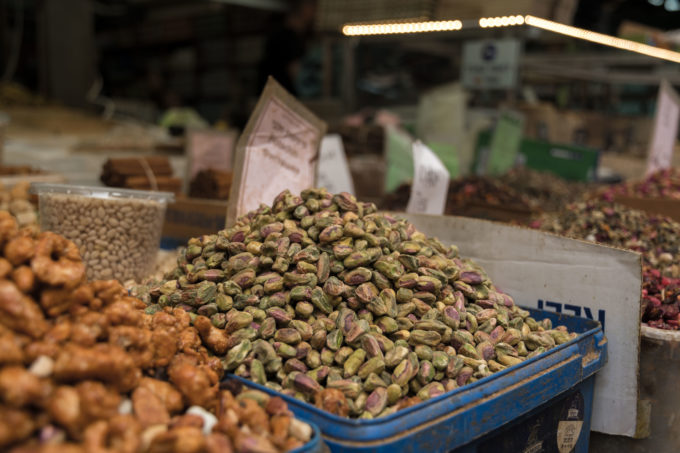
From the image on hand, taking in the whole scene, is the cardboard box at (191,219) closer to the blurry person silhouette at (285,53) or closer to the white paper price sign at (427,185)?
the white paper price sign at (427,185)

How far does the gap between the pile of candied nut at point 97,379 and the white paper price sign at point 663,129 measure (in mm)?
2803

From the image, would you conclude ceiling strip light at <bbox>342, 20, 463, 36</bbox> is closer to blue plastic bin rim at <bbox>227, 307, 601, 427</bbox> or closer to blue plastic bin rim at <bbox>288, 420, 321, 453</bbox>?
blue plastic bin rim at <bbox>227, 307, 601, 427</bbox>

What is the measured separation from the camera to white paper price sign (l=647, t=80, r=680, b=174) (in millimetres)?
3047

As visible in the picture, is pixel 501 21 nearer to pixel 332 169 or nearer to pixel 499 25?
pixel 499 25

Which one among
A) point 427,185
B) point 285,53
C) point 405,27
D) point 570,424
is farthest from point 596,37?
point 285,53

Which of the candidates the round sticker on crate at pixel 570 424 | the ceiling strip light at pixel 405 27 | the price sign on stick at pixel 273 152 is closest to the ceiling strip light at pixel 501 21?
the ceiling strip light at pixel 405 27

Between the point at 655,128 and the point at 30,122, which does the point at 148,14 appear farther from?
the point at 655,128

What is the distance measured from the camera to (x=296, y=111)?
1.84 m

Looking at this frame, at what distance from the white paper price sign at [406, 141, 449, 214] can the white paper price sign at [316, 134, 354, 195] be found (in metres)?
0.34

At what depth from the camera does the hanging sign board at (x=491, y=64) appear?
380cm

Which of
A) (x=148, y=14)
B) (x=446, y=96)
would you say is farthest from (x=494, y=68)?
(x=148, y=14)

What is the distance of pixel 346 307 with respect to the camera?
1.24 m

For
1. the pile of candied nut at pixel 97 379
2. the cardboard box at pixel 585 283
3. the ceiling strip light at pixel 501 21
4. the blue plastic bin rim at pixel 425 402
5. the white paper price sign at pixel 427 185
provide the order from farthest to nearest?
the white paper price sign at pixel 427 185 < the ceiling strip light at pixel 501 21 < the cardboard box at pixel 585 283 < the blue plastic bin rim at pixel 425 402 < the pile of candied nut at pixel 97 379

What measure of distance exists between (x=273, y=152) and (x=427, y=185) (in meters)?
0.58
